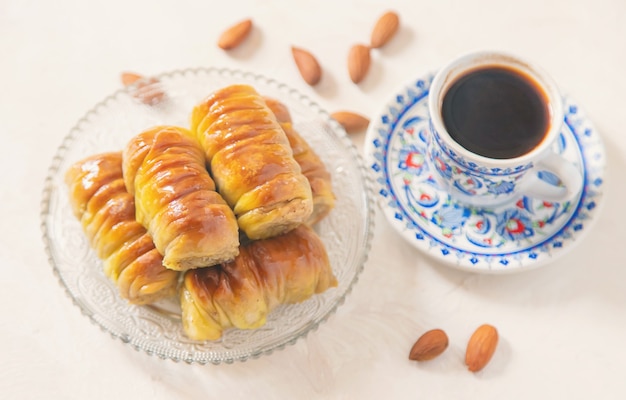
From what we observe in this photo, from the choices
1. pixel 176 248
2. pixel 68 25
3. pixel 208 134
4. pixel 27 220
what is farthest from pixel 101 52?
pixel 176 248

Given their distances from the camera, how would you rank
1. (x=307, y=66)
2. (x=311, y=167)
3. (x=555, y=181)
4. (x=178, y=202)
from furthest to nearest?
(x=307, y=66) < (x=555, y=181) < (x=311, y=167) < (x=178, y=202)

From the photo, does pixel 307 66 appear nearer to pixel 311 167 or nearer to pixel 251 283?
pixel 311 167

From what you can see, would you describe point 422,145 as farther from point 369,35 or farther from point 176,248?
point 176,248

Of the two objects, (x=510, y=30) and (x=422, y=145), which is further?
(x=510, y=30)

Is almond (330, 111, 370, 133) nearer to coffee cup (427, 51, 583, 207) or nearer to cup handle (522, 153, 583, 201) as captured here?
coffee cup (427, 51, 583, 207)

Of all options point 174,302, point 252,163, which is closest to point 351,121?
point 252,163

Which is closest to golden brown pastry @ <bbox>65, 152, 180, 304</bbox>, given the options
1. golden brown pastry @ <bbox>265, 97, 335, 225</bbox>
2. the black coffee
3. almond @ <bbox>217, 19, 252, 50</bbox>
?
golden brown pastry @ <bbox>265, 97, 335, 225</bbox>

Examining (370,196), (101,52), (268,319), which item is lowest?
(268,319)
